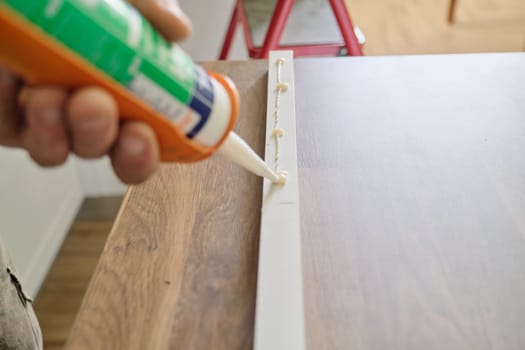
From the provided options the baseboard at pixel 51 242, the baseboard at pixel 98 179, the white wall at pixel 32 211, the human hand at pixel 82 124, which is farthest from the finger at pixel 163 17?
the baseboard at pixel 98 179

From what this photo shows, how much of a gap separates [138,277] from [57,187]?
0.96 m

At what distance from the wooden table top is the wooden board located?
0.01 meters

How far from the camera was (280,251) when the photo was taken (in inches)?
18.0

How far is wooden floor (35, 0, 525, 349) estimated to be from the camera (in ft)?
4.06

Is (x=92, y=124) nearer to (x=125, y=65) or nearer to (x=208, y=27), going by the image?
(x=125, y=65)

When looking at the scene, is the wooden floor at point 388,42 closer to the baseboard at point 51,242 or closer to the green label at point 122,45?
the baseboard at point 51,242

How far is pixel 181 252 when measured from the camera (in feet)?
1.56

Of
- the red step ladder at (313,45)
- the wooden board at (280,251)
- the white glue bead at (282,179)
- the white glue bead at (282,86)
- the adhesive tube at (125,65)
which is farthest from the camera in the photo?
the red step ladder at (313,45)

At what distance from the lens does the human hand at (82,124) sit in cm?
31

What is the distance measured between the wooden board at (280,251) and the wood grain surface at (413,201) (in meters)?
0.01

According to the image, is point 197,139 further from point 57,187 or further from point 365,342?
point 57,187

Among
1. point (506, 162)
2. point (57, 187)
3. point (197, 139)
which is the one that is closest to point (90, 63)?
point (197, 139)

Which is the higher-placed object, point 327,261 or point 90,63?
point 90,63

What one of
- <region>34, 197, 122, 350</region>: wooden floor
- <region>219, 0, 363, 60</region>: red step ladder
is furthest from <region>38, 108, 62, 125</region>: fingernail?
<region>34, 197, 122, 350</region>: wooden floor
